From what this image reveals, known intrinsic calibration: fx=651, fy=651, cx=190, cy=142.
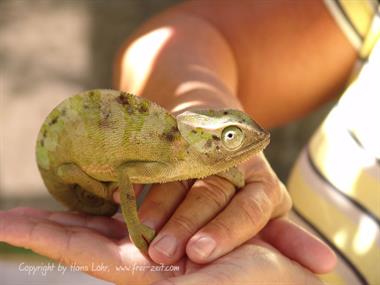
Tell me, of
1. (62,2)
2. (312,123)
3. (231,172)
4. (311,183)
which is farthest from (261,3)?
(62,2)

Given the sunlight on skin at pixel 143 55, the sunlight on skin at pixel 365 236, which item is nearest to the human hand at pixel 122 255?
the sunlight on skin at pixel 365 236

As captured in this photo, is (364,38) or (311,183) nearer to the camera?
(311,183)

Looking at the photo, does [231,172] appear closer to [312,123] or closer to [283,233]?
[283,233]

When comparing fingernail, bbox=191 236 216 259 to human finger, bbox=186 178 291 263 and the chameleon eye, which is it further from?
the chameleon eye

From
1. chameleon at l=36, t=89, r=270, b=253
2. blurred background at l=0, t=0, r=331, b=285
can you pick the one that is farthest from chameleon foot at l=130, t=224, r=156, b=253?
blurred background at l=0, t=0, r=331, b=285

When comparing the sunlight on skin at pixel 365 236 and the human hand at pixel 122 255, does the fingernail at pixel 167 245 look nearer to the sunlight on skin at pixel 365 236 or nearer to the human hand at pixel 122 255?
the human hand at pixel 122 255

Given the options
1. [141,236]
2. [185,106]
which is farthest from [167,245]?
[185,106]
